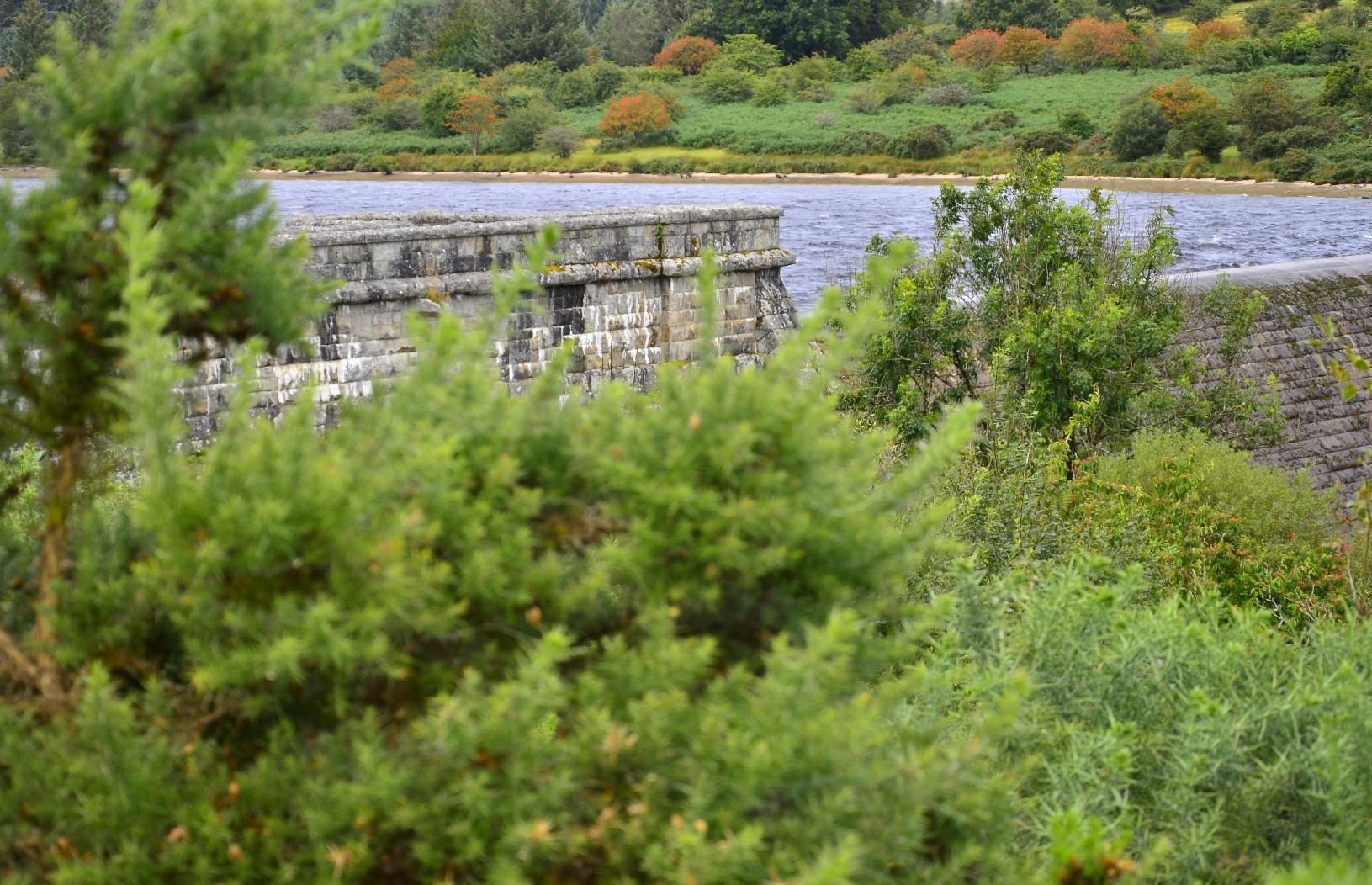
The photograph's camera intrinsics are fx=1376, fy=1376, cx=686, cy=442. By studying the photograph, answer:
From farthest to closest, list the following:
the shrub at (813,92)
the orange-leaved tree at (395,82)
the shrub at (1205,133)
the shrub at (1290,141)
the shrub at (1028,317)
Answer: the shrub at (813,92), the orange-leaved tree at (395,82), the shrub at (1205,133), the shrub at (1290,141), the shrub at (1028,317)

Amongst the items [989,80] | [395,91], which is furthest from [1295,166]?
[395,91]

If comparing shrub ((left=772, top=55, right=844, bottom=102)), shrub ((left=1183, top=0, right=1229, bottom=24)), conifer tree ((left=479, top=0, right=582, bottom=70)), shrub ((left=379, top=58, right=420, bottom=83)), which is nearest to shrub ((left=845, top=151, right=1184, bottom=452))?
shrub ((left=772, top=55, right=844, bottom=102))

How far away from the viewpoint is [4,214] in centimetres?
260

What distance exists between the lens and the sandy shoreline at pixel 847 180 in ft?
162

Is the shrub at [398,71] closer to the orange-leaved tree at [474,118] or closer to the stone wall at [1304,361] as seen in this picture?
the orange-leaved tree at [474,118]

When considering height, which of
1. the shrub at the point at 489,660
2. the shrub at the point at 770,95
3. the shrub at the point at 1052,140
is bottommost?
the shrub at the point at 489,660

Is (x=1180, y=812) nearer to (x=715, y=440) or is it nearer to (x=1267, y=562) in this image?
(x=715, y=440)

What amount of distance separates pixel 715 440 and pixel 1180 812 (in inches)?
68.7

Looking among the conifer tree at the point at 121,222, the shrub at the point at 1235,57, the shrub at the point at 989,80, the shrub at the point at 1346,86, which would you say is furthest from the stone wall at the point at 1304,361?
the shrub at the point at 989,80

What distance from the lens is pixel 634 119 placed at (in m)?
65.0

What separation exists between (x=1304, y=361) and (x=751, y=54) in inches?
2461

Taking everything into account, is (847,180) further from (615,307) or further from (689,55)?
(615,307)

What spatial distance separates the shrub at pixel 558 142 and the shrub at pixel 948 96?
17.9 metres

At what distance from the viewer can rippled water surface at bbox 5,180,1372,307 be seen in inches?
1302
